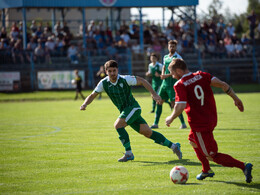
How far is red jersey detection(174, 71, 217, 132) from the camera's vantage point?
606 centimetres

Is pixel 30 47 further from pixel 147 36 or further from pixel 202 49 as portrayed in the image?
pixel 202 49

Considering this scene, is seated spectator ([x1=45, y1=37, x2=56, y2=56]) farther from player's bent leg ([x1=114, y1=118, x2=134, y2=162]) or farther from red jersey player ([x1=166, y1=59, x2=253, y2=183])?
red jersey player ([x1=166, y1=59, x2=253, y2=183])

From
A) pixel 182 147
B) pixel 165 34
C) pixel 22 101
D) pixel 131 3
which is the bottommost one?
pixel 22 101

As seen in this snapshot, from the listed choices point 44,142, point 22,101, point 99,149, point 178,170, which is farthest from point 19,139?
point 22,101

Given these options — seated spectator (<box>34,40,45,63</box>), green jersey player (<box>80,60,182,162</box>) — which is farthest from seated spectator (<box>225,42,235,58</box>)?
green jersey player (<box>80,60,182,162</box>)

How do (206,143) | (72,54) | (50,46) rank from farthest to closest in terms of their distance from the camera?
(72,54) → (50,46) → (206,143)

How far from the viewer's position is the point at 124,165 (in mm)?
7703

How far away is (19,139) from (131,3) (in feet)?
86.5

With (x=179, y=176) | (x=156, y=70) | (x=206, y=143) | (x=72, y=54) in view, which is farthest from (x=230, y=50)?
(x=179, y=176)

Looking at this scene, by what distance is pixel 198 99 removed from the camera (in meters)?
6.09

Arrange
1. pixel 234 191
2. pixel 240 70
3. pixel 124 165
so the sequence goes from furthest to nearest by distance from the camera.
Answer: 1. pixel 240 70
2. pixel 124 165
3. pixel 234 191

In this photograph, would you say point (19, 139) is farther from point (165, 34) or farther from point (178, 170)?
point (165, 34)

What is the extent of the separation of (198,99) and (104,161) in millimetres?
2776

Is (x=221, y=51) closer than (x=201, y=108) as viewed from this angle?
No
